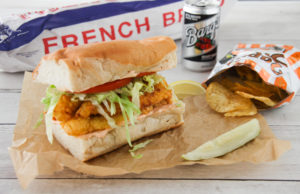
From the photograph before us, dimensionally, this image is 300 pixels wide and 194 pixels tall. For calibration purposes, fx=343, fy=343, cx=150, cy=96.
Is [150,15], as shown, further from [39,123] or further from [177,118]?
[39,123]

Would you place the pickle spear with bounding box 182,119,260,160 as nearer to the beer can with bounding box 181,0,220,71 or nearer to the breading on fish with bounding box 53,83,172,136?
the breading on fish with bounding box 53,83,172,136

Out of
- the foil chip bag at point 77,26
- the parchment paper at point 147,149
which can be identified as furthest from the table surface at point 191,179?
the foil chip bag at point 77,26

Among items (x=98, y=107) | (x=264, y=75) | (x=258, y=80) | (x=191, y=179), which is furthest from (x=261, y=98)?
(x=98, y=107)

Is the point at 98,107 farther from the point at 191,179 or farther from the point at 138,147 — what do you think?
the point at 191,179

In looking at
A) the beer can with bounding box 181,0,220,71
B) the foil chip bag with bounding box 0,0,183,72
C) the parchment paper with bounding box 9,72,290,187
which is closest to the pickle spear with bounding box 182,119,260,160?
the parchment paper with bounding box 9,72,290,187

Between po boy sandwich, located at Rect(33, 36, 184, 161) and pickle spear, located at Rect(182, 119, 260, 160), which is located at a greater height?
po boy sandwich, located at Rect(33, 36, 184, 161)

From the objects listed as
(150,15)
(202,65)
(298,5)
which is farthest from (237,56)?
(298,5)

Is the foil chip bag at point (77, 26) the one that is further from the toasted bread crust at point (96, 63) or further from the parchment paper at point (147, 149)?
the toasted bread crust at point (96, 63)
